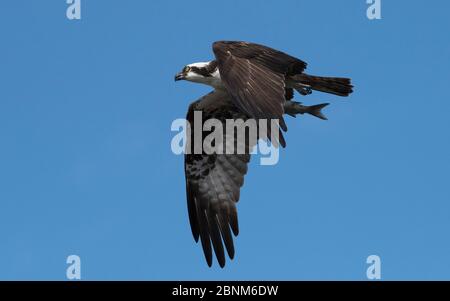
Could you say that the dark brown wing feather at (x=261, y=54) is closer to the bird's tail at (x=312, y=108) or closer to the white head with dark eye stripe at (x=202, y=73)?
the white head with dark eye stripe at (x=202, y=73)

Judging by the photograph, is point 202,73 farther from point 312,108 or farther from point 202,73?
point 312,108

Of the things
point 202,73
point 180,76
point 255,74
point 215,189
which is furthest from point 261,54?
point 215,189

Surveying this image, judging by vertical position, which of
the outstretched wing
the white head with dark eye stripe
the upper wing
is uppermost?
the white head with dark eye stripe

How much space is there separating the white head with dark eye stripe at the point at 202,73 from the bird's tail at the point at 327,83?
1.27 m

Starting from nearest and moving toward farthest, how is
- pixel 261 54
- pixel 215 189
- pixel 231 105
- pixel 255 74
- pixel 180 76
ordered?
pixel 255 74 → pixel 261 54 → pixel 180 76 → pixel 215 189 → pixel 231 105

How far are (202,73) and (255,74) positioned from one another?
1.85 metres

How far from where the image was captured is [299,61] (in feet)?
51.4

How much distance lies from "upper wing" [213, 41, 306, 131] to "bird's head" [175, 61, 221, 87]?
0.96 metres

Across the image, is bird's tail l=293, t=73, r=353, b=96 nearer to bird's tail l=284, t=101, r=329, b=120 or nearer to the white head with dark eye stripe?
bird's tail l=284, t=101, r=329, b=120

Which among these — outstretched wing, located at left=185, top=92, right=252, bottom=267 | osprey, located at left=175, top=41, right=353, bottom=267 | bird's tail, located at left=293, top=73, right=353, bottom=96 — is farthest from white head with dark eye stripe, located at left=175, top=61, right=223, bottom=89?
outstretched wing, located at left=185, top=92, right=252, bottom=267

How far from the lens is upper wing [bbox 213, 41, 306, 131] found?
47.4ft

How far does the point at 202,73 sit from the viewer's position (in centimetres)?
1666

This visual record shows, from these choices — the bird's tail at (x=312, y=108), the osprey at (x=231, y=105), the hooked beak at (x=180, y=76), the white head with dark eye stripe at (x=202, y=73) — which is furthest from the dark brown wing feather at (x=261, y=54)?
the bird's tail at (x=312, y=108)

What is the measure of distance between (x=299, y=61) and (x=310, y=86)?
1.08 m
